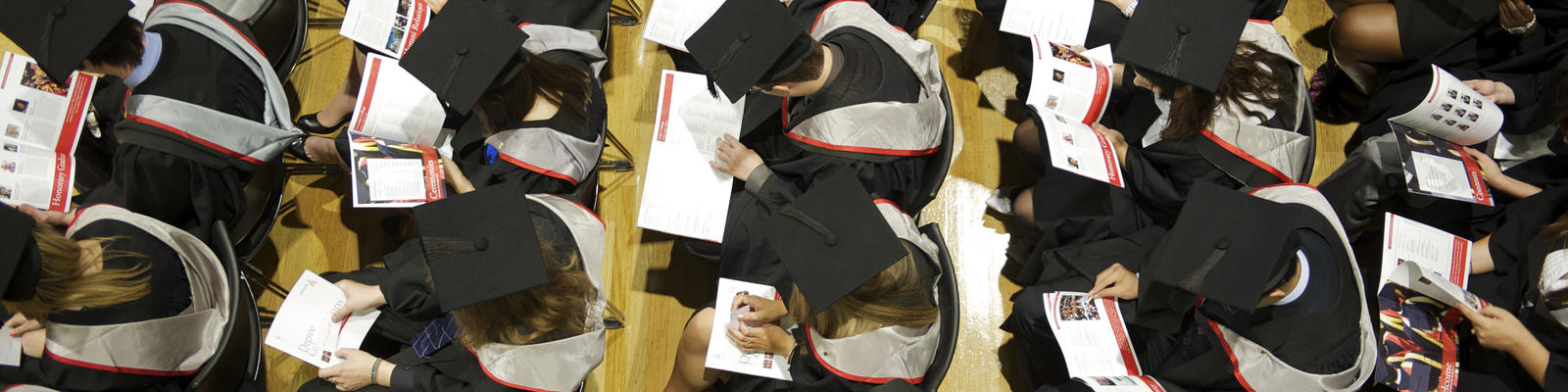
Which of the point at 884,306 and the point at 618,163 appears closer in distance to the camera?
the point at 884,306

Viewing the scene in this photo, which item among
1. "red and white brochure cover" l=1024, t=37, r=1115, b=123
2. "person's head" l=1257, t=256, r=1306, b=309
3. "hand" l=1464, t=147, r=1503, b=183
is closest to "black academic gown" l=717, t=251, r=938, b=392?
"red and white brochure cover" l=1024, t=37, r=1115, b=123

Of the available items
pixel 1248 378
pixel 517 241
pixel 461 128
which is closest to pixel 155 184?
pixel 461 128

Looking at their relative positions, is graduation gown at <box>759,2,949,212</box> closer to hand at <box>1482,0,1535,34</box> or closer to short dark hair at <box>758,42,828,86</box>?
short dark hair at <box>758,42,828,86</box>

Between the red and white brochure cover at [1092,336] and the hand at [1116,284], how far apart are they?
21 millimetres

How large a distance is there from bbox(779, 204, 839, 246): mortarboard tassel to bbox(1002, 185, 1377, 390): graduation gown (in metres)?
0.90

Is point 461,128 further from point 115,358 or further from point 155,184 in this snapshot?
point 115,358

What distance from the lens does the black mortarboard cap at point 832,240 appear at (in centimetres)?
204

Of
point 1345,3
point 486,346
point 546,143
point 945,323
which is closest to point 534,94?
point 546,143

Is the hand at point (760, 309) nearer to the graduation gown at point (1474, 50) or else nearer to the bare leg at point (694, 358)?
the bare leg at point (694, 358)

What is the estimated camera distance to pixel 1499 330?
2158mm

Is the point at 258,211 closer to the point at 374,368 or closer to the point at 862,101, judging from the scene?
the point at 374,368

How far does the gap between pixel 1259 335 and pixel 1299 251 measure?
229mm

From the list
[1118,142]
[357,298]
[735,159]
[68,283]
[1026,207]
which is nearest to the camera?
[68,283]

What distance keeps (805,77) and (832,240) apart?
0.50m
